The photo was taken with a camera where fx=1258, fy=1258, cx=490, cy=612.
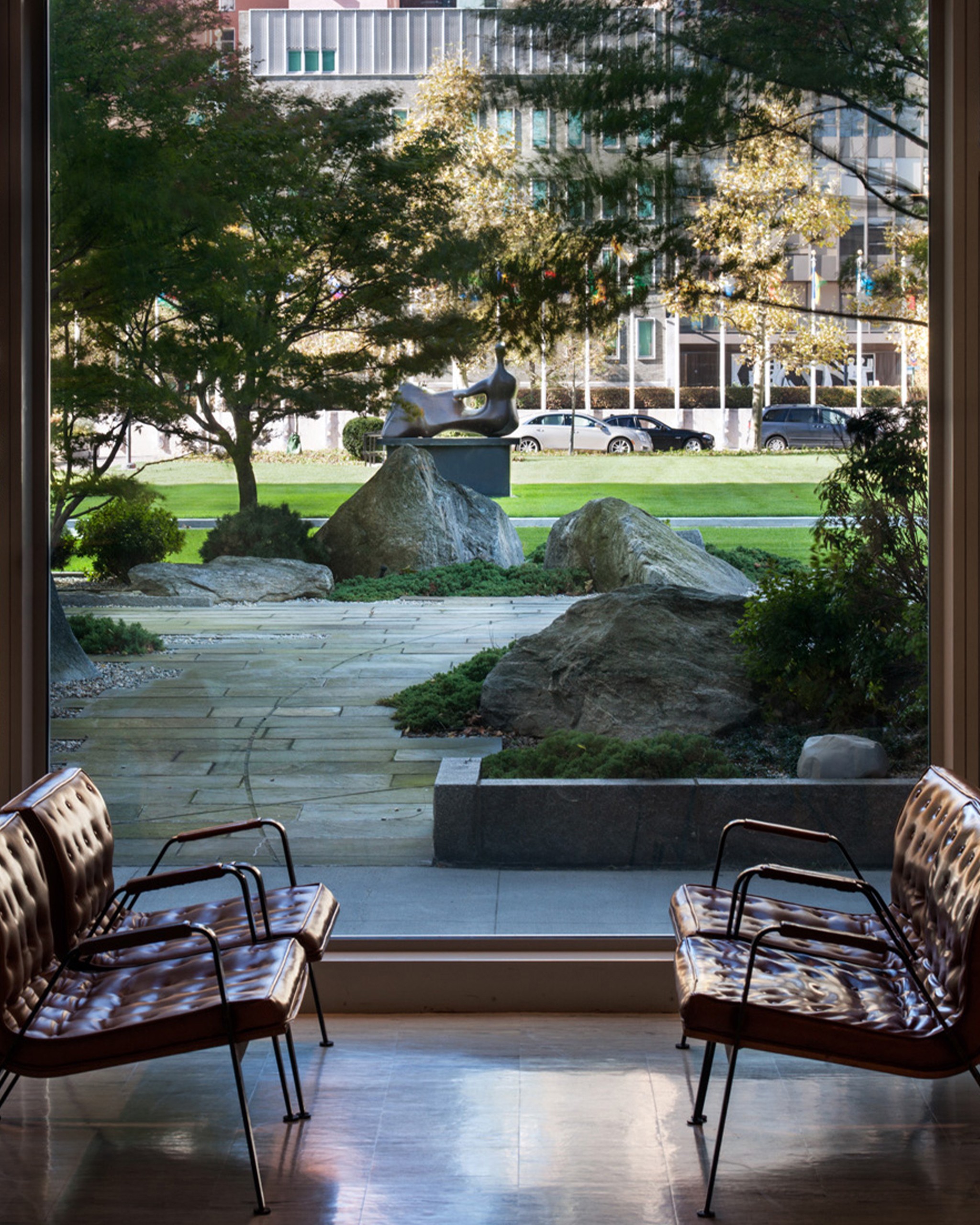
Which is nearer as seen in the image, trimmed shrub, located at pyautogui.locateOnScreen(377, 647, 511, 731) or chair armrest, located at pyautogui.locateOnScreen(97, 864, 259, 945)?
chair armrest, located at pyautogui.locateOnScreen(97, 864, 259, 945)

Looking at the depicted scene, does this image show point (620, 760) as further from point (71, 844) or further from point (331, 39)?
point (331, 39)

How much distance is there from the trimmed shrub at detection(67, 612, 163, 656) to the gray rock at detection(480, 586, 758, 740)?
1108 millimetres

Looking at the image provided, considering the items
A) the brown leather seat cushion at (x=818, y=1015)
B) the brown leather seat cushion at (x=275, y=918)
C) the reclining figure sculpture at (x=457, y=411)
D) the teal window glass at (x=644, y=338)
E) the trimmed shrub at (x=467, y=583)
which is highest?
the teal window glass at (x=644, y=338)

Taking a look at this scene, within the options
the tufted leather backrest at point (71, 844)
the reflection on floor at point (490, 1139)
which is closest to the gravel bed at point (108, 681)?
the tufted leather backrest at point (71, 844)

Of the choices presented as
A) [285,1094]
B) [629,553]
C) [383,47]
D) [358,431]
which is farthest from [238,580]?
[383,47]

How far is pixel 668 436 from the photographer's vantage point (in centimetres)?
410

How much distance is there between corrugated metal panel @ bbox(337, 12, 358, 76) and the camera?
396cm

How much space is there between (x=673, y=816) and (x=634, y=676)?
1.51 feet

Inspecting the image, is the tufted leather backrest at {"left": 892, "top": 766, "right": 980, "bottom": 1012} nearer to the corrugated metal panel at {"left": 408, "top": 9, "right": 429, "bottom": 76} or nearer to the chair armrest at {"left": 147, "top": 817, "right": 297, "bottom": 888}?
the chair armrest at {"left": 147, "top": 817, "right": 297, "bottom": 888}

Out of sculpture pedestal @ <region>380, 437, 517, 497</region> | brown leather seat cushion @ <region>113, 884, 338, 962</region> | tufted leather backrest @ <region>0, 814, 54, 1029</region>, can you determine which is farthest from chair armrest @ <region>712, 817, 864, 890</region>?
tufted leather backrest @ <region>0, 814, 54, 1029</region>

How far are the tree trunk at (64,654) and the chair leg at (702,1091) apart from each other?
7.31ft

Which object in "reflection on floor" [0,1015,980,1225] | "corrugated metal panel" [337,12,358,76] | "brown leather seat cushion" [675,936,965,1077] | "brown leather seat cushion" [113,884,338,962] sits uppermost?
"corrugated metal panel" [337,12,358,76]

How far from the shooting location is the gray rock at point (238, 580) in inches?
161

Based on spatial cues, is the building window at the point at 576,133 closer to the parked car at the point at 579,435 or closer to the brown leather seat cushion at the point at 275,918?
the parked car at the point at 579,435
